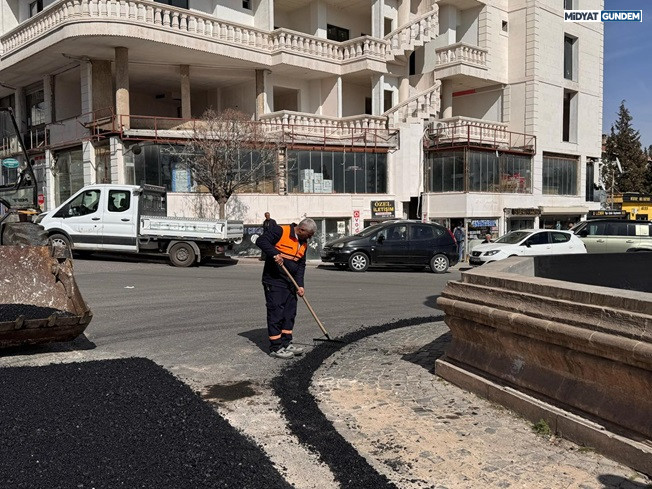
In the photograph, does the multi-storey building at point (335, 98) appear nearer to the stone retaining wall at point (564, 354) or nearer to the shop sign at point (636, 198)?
the shop sign at point (636, 198)

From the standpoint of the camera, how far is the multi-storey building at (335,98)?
22.7 m

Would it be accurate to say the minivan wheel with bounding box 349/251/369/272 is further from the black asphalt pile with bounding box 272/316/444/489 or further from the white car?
the black asphalt pile with bounding box 272/316/444/489

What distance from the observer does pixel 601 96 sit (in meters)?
35.8

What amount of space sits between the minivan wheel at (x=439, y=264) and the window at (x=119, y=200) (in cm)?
961

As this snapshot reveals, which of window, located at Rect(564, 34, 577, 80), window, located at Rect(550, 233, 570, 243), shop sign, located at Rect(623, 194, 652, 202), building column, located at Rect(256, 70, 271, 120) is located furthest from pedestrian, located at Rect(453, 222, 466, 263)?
shop sign, located at Rect(623, 194, 652, 202)

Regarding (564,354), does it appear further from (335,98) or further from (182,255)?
(335,98)

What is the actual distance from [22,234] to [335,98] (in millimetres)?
20909

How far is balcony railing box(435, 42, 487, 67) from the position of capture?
2980 cm

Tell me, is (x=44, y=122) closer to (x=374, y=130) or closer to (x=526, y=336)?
(x=374, y=130)

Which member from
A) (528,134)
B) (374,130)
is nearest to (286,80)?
(374,130)

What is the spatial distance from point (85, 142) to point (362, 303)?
54.6 ft

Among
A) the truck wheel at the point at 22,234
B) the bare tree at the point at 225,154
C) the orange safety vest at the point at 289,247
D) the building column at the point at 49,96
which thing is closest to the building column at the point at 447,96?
the bare tree at the point at 225,154

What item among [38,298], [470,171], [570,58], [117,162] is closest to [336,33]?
[470,171]

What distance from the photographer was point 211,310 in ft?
32.7
